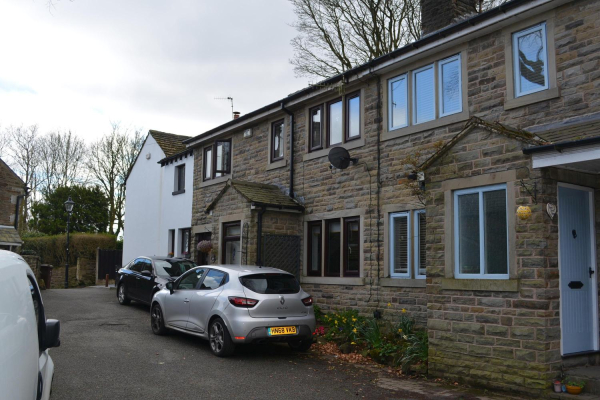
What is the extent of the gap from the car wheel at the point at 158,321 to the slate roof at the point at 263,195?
3.55m

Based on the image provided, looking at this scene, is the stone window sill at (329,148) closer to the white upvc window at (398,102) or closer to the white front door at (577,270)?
the white upvc window at (398,102)

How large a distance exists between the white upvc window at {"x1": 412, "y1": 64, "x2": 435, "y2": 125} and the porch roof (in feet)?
11.4

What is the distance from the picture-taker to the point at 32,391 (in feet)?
12.9

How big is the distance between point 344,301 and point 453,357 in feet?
15.7

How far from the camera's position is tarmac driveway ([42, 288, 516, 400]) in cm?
738

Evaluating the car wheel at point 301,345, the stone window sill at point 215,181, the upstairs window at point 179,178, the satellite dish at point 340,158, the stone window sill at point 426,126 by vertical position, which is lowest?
the car wheel at point 301,345

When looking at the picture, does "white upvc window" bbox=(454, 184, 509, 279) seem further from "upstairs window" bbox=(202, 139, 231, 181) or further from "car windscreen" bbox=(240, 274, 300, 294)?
"upstairs window" bbox=(202, 139, 231, 181)

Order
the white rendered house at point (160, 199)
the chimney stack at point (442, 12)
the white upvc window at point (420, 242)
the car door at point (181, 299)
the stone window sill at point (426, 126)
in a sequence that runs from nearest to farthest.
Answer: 1. the stone window sill at point (426, 126)
2. the car door at point (181, 299)
3. the white upvc window at point (420, 242)
4. the chimney stack at point (442, 12)
5. the white rendered house at point (160, 199)

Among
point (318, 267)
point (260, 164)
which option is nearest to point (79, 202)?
point (260, 164)

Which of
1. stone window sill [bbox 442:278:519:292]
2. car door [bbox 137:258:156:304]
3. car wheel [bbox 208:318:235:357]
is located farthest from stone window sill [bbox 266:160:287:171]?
stone window sill [bbox 442:278:519:292]

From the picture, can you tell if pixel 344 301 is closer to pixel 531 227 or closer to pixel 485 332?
pixel 485 332

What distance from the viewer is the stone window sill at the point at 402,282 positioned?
11055 mm

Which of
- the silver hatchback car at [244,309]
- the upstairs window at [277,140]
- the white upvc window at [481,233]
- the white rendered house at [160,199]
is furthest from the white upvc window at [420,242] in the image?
the white rendered house at [160,199]

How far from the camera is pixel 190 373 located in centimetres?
843
